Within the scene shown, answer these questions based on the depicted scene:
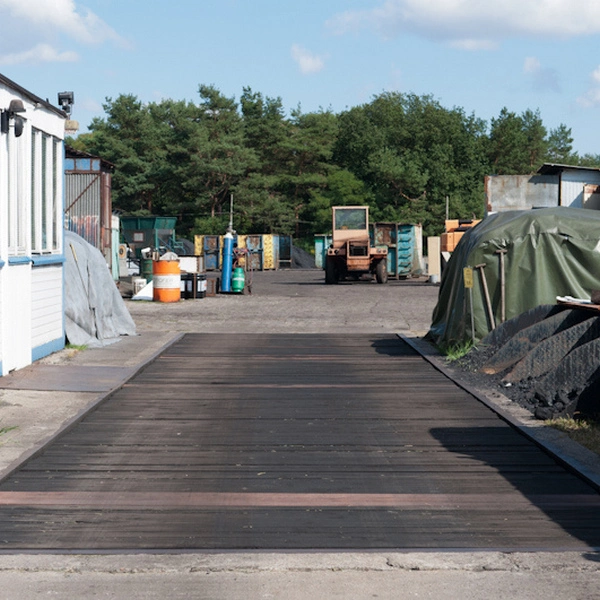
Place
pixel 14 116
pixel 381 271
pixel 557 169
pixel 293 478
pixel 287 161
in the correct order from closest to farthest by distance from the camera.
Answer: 1. pixel 293 478
2. pixel 14 116
3. pixel 557 169
4. pixel 381 271
5. pixel 287 161

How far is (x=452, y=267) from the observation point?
19.2 meters

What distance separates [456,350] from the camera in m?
17.3

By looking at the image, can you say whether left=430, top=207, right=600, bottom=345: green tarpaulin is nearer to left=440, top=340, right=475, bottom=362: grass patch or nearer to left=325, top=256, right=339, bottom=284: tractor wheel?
left=440, top=340, right=475, bottom=362: grass patch

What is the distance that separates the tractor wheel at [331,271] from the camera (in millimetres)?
47062

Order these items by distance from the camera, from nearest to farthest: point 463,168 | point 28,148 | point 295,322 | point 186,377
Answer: point 186,377
point 28,148
point 295,322
point 463,168

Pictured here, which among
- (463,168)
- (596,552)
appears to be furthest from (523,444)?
(463,168)

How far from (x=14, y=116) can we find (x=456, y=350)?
7.63 meters

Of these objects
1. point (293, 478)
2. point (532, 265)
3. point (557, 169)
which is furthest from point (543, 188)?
point (293, 478)

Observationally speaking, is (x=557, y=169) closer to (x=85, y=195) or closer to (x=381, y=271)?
(x=381, y=271)

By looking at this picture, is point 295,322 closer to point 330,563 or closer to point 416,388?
point 416,388

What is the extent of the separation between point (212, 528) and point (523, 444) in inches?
157

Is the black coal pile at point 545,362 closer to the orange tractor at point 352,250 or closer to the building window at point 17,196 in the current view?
the building window at point 17,196

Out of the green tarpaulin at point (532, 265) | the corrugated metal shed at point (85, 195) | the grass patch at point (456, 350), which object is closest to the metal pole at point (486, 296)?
the green tarpaulin at point (532, 265)

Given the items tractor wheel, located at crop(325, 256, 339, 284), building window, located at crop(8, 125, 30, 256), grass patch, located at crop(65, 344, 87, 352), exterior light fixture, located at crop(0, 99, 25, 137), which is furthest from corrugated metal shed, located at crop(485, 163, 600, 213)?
exterior light fixture, located at crop(0, 99, 25, 137)
